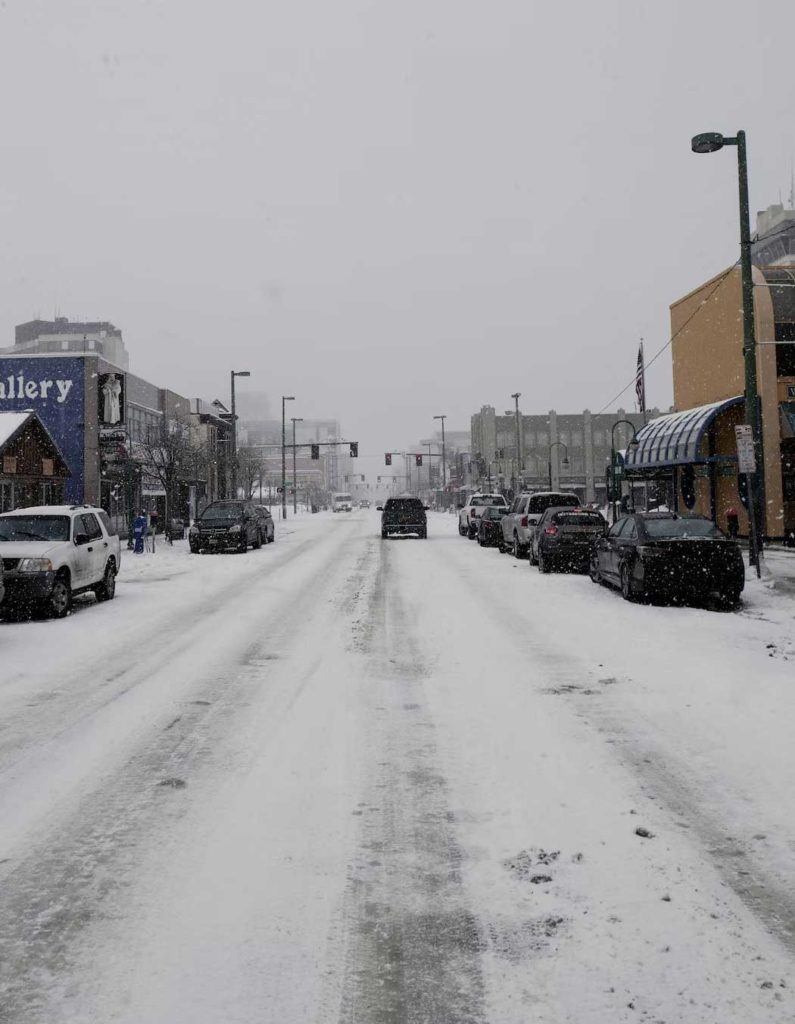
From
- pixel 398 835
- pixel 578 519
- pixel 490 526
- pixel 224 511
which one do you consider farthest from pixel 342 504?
pixel 398 835

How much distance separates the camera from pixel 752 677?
812 centimetres

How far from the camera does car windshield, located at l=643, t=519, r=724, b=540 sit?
13.4 meters

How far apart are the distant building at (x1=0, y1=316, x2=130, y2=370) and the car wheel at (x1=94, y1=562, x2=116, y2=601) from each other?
107195 mm

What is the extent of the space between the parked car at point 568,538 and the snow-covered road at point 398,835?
948 centimetres

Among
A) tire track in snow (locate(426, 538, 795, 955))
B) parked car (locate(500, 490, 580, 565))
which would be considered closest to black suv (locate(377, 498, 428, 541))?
parked car (locate(500, 490, 580, 565))

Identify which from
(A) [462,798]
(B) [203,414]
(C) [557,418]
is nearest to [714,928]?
(A) [462,798]

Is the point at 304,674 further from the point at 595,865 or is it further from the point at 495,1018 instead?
the point at 495,1018

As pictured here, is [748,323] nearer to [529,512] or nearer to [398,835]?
[529,512]

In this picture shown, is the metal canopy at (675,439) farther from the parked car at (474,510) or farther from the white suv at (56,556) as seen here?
the white suv at (56,556)

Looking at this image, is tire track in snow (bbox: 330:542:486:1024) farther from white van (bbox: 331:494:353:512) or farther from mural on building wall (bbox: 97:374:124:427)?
white van (bbox: 331:494:353:512)

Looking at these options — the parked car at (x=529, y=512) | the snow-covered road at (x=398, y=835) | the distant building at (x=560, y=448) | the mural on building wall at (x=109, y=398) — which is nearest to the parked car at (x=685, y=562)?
the snow-covered road at (x=398, y=835)

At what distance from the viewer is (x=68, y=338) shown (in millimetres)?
125562

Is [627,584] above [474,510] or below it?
below

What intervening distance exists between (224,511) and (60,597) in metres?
15.7
